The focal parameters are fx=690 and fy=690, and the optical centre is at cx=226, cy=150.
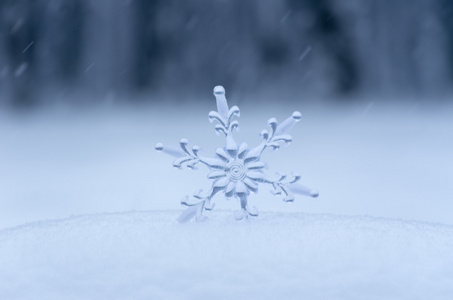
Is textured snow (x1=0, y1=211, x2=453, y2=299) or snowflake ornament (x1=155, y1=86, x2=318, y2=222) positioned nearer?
textured snow (x1=0, y1=211, x2=453, y2=299)

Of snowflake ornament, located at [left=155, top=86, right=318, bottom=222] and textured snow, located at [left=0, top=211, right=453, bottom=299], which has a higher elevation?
snowflake ornament, located at [left=155, top=86, right=318, bottom=222]

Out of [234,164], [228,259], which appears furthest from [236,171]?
[228,259]

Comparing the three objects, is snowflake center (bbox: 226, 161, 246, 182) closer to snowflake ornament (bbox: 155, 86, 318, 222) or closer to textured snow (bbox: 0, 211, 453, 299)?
snowflake ornament (bbox: 155, 86, 318, 222)

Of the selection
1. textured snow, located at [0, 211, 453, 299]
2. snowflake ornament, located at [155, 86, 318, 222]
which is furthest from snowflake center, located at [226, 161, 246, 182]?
textured snow, located at [0, 211, 453, 299]

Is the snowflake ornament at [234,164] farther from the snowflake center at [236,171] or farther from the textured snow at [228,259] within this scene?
the textured snow at [228,259]

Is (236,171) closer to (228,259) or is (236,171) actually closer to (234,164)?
(234,164)

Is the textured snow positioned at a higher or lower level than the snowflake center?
lower
